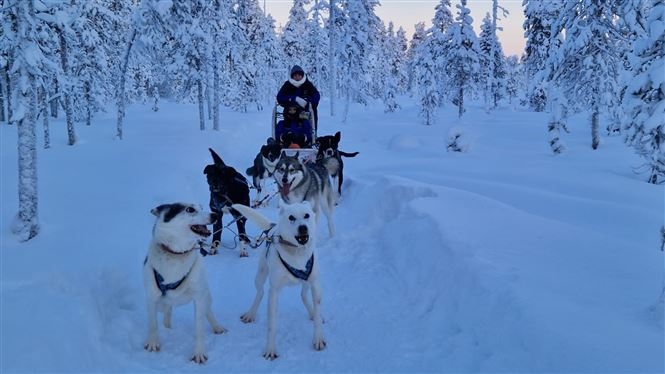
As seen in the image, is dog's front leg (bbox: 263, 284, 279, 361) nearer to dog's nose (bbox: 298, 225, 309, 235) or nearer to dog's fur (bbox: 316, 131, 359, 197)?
dog's nose (bbox: 298, 225, 309, 235)

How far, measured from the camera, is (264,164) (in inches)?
397

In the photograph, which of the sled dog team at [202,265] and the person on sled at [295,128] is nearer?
the sled dog team at [202,265]

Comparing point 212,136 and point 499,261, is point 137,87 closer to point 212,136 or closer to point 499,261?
point 212,136

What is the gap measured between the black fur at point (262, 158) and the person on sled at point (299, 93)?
1200 mm

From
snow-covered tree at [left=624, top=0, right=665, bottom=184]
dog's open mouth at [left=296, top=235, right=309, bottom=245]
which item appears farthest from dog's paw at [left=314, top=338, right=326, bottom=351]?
snow-covered tree at [left=624, top=0, right=665, bottom=184]

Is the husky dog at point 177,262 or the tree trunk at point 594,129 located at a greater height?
the tree trunk at point 594,129

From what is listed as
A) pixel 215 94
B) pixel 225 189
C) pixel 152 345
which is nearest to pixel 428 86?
pixel 215 94

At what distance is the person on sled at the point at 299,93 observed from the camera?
36.6 feet

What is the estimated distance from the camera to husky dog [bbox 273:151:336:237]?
25.2ft

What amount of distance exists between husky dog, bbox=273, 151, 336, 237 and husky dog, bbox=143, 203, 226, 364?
12.3 feet

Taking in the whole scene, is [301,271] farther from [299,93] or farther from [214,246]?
[299,93]

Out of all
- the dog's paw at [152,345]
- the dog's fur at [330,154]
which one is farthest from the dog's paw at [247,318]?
the dog's fur at [330,154]

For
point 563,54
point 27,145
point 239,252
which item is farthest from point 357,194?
point 563,54

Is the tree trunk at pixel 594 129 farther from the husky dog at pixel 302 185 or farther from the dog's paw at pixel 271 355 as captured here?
the dog's paw at pixel 271 355
